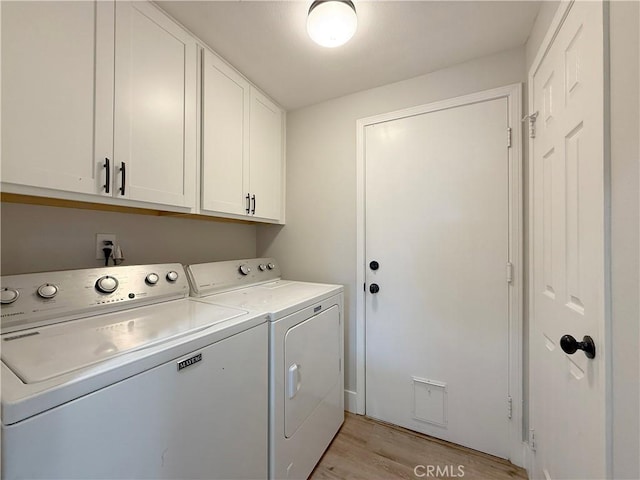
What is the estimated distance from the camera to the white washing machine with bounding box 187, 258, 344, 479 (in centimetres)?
118

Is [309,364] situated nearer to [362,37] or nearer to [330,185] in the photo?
[330,185]

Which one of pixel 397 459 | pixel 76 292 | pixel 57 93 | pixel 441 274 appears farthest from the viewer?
pixel 441 274

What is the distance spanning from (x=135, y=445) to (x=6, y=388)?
1.06 ft

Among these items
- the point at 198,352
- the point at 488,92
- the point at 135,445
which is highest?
the point at 488,92

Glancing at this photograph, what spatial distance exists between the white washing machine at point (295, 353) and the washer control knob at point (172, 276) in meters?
0.09

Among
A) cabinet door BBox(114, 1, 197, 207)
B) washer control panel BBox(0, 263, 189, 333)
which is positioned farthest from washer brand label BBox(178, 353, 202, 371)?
cabinet door BBox(114, 1, 197, 207)

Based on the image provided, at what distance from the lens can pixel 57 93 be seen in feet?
3.05

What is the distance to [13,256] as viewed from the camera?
1.09 m

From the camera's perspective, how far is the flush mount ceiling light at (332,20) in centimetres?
114

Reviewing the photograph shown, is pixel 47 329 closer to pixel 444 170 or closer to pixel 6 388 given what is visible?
pixel 6 388

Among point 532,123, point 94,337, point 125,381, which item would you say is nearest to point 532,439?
point 532,123

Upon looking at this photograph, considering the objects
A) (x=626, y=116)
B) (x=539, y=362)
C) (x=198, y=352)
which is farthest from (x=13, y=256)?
(x=539, y=362)

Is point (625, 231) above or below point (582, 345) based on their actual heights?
above

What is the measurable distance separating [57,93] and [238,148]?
890 mm
